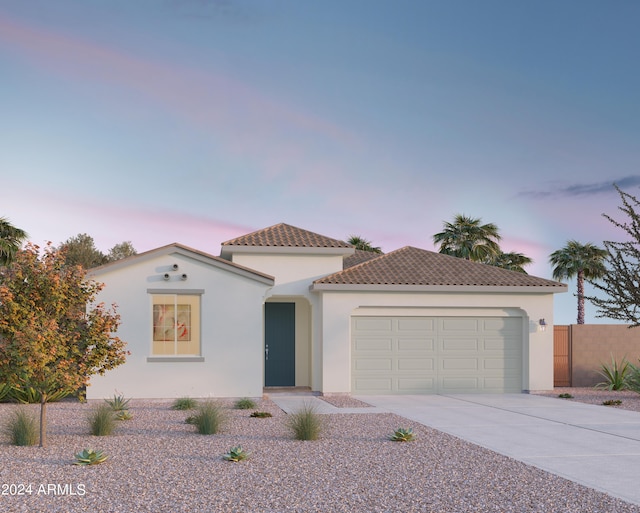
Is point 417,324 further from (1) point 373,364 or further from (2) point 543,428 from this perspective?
(2) point 543,428

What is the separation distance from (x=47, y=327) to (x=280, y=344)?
1160 centimetres

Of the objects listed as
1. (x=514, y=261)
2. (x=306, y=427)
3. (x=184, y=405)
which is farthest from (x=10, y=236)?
(x=514, y=261)

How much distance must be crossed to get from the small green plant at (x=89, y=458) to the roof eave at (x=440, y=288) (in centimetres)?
1109

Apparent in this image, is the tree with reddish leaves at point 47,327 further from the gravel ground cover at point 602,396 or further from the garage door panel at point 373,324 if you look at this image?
the gravel ground cover at point 602,396

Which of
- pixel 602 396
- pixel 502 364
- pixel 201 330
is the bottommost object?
pixel 602 396

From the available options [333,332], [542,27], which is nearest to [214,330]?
[333,332]

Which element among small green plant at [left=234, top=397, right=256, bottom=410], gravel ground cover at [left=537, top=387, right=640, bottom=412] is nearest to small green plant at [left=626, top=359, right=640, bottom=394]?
gravel ground cover at [left=537, top=387, right=640, bottom=412]

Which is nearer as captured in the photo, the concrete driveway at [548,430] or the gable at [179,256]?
the concrete driveway at [548,430]

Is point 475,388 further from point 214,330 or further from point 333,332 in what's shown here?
point 214,330

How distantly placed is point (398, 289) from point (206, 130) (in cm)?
769

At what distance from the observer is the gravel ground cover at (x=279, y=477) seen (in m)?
7.92

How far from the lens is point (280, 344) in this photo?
22.4 meters

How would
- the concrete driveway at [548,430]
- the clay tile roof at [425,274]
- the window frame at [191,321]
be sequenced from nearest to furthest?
1. the concrete driveway at [548,430]
2. the window frame at [191,321]
3. the clay tile roof at [425,274]

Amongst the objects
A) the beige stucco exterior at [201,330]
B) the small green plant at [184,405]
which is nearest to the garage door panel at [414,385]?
the beige stucco exterior at [201,330]
